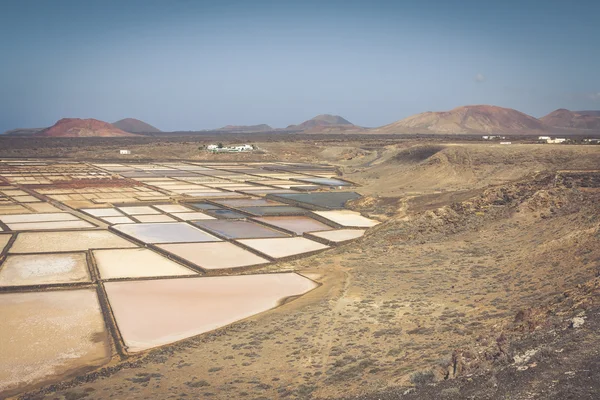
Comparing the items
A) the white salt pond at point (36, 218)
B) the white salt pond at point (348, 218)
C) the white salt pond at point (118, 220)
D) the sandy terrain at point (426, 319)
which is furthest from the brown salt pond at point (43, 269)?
the white salt pond at point (348, 218)

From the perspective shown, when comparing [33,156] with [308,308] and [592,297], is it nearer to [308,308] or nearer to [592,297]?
[308,308]


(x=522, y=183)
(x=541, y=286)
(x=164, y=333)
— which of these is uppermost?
(x=522, y=183)

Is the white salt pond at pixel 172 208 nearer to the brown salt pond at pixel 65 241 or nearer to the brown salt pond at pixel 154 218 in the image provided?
the brown salt pond at pixel 154 218

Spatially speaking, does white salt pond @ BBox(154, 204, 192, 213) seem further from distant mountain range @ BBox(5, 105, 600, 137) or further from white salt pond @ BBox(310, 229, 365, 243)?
distant mountain range @ BBox(5, 105, 600, 137)

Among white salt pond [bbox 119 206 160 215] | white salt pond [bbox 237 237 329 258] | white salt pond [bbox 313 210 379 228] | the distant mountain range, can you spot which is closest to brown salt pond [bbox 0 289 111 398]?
white salt pond [bbox 237 237 329 258]

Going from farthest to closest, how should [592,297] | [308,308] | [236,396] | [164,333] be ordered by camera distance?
[308,308]
[164,333]
[592,297]
[236,396]

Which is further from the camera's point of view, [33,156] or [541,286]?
[33,156]

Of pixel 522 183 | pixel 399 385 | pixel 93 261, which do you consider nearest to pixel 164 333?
pixel 399 385

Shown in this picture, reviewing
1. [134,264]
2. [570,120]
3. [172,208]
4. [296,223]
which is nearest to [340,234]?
[296,223]
